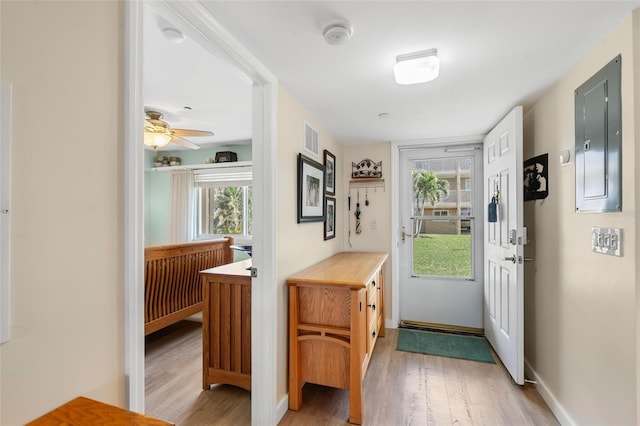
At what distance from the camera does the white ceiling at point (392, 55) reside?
4.07ft

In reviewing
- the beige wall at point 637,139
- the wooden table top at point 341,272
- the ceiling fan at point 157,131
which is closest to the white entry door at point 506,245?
the beige wall at point 637,139

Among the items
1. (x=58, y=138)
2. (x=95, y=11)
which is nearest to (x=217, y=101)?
(x=95, y=11)

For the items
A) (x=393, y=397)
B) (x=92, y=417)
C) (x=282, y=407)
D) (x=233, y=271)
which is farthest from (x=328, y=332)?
(x=92, y=417)

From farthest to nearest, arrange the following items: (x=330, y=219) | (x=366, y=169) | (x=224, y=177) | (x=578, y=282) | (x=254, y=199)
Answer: (x=224, y=177)
(x=366, y=169)
(x=330, y=219)
(x=254, y=199)
(x=578, y=282)

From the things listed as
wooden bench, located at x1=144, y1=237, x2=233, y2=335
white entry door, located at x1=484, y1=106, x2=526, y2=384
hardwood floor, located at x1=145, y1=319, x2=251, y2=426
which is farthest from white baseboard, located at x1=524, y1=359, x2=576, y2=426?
wooden bench, located at x1=144, y1=237, x2=233, y2=335

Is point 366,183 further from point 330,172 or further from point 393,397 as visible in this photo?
point 393,397

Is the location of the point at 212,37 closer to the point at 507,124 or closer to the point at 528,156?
the point at 507,124

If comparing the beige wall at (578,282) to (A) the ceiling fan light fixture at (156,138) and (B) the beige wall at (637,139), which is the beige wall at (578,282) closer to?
(B) the beige wall at (637,139)

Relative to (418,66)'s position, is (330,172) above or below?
below

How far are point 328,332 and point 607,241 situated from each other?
157 cm

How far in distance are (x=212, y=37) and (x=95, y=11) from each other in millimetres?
564

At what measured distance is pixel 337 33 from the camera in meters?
1.33

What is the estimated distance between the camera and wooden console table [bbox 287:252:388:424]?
187cm

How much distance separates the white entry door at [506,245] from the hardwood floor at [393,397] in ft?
0.80
